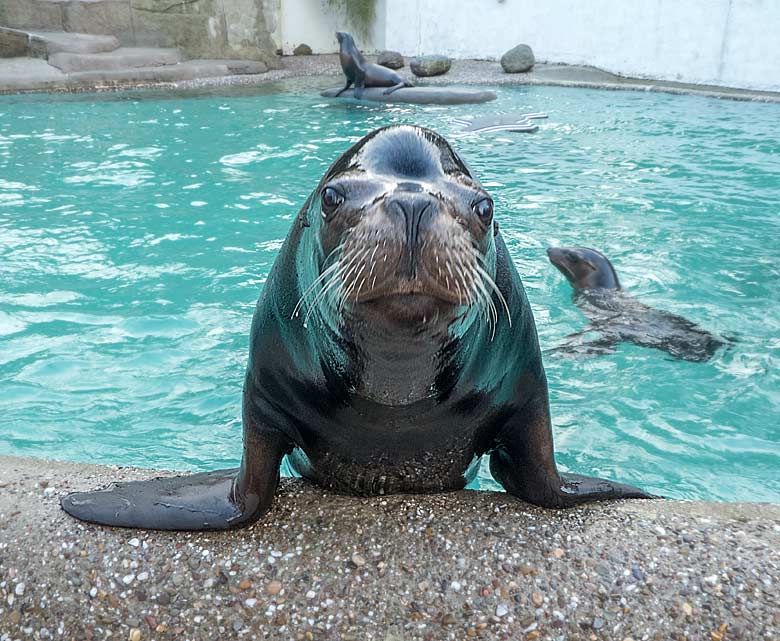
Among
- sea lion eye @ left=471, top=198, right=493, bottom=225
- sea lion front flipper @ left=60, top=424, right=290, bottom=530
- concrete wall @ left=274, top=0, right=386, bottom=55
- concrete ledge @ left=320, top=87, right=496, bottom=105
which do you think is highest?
concrete wall @ left=274, top=0, right=386, bottom=55

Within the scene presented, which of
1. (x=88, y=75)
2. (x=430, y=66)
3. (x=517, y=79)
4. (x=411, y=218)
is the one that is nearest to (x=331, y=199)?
(x=411, y=218)

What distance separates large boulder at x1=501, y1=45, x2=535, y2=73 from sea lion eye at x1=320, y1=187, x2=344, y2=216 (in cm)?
1673

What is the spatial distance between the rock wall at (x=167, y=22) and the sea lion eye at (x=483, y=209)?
17.5m

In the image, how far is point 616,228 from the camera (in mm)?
7441

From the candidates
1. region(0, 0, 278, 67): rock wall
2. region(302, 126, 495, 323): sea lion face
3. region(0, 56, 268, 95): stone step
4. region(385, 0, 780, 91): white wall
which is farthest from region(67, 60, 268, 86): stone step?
region(302, 126, 495, 323): sea lion face

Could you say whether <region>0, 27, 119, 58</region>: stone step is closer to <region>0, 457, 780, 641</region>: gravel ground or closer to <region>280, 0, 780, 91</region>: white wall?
<region>280, 0, 780, 91</region>: white wall

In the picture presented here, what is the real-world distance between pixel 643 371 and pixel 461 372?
9.51 feet

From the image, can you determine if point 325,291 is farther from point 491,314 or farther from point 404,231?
point 491,314

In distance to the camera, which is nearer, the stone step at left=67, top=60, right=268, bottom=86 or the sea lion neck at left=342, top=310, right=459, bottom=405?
the sea lion neck at left=342, top=310, right=459, bottom=405

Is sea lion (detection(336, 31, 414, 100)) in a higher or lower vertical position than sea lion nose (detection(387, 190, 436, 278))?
lower

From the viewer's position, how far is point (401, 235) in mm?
1676

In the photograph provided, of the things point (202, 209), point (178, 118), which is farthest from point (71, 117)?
point (202, 209)

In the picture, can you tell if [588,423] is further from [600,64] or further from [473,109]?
→ [600,64]

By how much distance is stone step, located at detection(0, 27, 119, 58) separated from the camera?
608 inches
